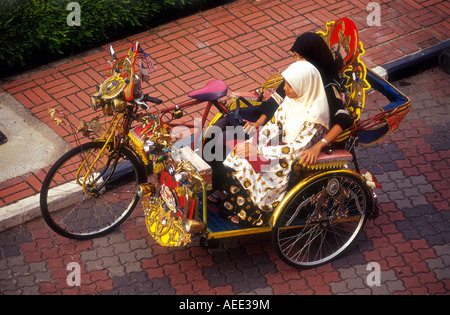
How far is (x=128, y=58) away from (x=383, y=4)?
4.90 meters

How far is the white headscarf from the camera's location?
474 centimetres

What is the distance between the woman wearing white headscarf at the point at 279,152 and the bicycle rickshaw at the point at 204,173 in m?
0.12

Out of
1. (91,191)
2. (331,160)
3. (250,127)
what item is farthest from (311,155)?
(91,191)

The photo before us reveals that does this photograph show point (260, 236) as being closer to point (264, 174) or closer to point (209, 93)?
point (264, 174)

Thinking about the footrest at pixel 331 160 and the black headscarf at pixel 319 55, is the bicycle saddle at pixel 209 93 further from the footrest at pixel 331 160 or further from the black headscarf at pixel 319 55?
the footrest at pixel 331 160

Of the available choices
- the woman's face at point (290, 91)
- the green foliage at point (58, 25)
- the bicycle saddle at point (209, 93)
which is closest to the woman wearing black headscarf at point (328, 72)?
the woman's face at point (290, 91)

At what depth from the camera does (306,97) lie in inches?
190

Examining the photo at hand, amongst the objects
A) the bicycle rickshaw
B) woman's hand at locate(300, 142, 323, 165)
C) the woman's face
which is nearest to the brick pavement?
the bicycle rickshaw

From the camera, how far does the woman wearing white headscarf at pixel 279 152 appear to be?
15.7 ft

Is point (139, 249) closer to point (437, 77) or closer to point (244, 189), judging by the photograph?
point (244, 189)

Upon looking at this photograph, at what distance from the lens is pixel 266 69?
7.46 m

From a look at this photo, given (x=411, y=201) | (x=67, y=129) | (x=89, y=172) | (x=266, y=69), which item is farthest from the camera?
(x=266, y=69)

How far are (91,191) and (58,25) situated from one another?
9.91ft
